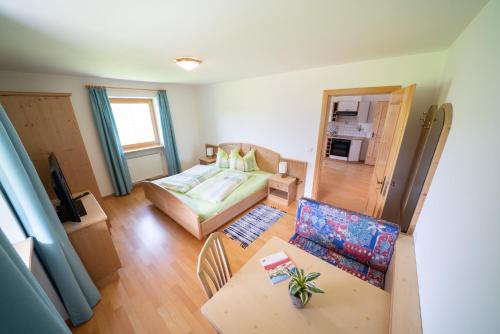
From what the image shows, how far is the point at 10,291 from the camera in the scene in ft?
1.86

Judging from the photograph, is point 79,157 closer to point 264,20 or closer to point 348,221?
point 264,20

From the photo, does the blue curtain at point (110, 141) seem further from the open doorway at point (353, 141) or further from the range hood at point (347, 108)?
the range hood at point (347, 108)

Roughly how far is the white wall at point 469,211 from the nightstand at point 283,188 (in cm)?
203

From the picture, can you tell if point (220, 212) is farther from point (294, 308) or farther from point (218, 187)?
point (294, 308)

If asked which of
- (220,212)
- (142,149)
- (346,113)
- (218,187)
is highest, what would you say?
(346,113)

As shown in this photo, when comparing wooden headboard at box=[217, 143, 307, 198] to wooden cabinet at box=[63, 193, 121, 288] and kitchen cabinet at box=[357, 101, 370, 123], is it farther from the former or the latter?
kitchen cabinet at box=[357, 101, 370, 123]

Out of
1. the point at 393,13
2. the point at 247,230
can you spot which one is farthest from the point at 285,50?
the point at 247,230

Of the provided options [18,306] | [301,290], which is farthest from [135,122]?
[301,290]

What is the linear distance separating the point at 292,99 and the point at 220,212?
236 centimetres

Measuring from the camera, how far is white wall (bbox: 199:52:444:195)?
213 cm

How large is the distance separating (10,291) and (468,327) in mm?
1494

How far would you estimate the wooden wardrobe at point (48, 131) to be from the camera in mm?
1962

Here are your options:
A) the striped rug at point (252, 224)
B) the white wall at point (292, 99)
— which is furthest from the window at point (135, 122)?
the striped rug at point (252, 224)

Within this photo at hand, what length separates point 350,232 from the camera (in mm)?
1617
